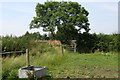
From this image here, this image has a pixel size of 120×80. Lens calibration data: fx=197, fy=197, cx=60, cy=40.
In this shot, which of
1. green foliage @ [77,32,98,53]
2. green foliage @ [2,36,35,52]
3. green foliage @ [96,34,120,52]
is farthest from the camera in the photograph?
green foliage @ [77,32,98,53]

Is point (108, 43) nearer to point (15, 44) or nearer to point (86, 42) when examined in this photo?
point (86, 42)

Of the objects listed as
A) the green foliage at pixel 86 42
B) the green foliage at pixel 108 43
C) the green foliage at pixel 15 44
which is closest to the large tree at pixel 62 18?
the green foliage at pixel 86 42

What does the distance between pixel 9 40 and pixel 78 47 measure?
1451 cm

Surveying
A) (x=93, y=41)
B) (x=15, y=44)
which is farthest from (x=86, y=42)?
(x=15, y=44)

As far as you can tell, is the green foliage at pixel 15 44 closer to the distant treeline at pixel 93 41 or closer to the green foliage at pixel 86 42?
the distant treeline at pixel 93 41

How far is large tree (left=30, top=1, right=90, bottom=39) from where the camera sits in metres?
25.8

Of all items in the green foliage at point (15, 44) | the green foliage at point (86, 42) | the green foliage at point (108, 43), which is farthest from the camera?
the green foliage at point (86, 42)

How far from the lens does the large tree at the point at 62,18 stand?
84.7 ft

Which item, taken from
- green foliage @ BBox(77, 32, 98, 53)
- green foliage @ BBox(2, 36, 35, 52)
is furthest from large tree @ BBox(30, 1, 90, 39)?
green foliage @ BBox(2, 36, 35, 52)

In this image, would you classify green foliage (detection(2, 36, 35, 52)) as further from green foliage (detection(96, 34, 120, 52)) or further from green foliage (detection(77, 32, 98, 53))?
green foliage (detection(77, 32, 98, 53))

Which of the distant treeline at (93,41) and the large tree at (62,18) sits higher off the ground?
the large tree at (62,18)

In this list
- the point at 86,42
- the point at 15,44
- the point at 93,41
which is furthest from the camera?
the point at 86,42

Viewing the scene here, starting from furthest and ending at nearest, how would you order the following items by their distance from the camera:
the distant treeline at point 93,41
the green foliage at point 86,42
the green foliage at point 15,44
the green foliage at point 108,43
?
the green foliage at point 86,42 < the green foliage at point 108,43 < the distant treeline at point 93,41 < the green foliage at point 15,44

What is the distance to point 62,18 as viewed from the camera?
25.9 m
